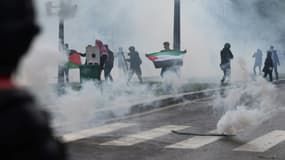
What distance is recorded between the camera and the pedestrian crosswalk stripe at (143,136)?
28.2 feet

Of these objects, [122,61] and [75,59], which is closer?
[75,59]

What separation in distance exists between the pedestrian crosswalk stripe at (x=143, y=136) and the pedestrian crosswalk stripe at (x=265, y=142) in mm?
1441

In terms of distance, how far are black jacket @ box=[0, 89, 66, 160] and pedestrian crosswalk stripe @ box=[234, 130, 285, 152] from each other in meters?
6.68

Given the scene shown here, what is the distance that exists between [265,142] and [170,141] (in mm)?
1316

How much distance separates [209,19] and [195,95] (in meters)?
8.18

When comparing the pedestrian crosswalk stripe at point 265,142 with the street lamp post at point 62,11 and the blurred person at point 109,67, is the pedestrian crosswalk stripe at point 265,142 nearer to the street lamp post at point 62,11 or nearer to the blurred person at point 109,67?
the street lamp post at point 62,11

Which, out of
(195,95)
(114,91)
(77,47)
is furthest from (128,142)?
(77,47)

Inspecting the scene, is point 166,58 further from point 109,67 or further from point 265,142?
point 265,142

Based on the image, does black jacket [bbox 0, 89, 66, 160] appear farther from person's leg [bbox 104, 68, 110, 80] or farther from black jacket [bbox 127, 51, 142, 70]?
black jacket [bbox 127, 51, 142, 70]

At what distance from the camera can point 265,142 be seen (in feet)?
28.5

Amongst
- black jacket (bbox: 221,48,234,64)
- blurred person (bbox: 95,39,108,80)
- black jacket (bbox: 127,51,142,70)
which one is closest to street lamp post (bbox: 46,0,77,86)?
blurred person (bbox: 95,39,108,80)

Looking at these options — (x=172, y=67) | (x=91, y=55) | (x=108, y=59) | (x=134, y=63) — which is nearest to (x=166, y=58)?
(x=172, y=67)

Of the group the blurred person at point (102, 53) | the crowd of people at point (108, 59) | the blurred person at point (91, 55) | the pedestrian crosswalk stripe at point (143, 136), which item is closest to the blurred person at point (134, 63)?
the crowd of people at point (108, 59)

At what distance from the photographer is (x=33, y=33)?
66.2 inches
